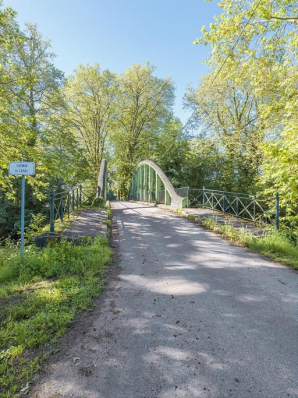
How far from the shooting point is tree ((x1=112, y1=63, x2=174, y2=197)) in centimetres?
2244

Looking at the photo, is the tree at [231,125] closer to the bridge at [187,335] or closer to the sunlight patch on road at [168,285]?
the bridge at [187,335]

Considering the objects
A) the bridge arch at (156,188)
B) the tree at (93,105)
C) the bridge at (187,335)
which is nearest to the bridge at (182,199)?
the bridge arch at (156,188)

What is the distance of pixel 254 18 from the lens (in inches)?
225

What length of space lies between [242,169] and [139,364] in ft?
47.4

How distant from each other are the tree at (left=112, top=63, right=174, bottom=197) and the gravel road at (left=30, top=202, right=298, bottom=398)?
1978 cm

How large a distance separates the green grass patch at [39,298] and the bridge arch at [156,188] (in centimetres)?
597

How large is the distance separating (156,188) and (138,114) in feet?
44.2

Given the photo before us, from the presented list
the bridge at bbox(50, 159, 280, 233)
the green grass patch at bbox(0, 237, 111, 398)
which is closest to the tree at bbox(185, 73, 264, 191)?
the bridge at bbox(50, 159, 280, 233)

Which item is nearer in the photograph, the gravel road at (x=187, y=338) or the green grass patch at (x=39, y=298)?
the gravel road at (x=187, y=338)

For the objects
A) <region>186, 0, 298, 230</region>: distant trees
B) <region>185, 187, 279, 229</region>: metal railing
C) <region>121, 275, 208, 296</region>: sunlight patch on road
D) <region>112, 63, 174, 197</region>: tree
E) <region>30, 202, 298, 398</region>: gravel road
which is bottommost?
<region>30, 202, 298, 398</region>: gravel road

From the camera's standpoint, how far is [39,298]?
2727 millimetres

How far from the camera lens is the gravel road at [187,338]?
160 centimetres

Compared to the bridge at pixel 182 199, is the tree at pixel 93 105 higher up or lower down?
higher up

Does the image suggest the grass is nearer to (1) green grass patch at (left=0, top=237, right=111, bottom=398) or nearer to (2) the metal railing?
(2) the metal railing
